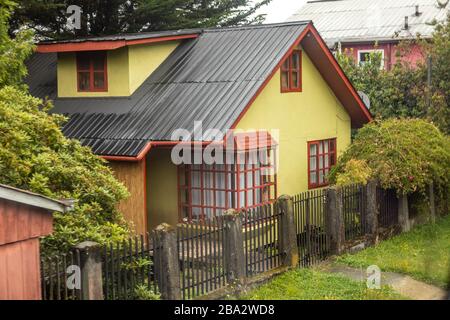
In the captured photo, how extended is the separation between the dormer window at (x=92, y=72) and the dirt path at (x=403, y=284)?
8457mm

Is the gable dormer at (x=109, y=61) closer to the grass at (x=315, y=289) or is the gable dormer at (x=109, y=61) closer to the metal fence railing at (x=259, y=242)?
the metal fence railing at (x=259, y=242)

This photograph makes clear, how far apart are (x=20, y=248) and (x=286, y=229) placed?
6.38 m

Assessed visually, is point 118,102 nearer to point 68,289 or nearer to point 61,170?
point 61,170

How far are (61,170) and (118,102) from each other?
6.54m

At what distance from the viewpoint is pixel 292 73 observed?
20.0m

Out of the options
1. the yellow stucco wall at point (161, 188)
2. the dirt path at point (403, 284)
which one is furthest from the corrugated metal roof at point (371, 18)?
the dirt path at point (403, 284)

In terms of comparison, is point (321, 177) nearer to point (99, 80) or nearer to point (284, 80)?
point (284, 80)

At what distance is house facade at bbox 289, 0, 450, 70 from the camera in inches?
1474

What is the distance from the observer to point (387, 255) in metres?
16.8

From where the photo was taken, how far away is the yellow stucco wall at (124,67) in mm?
19656

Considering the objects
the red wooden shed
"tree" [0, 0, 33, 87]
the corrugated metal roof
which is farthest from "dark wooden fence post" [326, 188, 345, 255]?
the corrugated metal roof

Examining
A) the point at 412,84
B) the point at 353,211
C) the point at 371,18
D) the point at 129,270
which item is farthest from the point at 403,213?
the point at 371,18

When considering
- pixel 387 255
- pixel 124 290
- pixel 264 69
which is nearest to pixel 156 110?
pixel 264 69

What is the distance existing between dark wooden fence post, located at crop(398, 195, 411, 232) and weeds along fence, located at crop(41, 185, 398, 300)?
1109 mm
